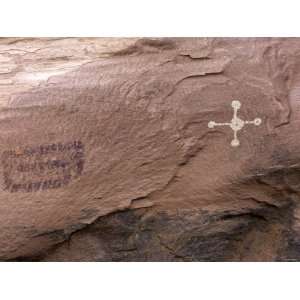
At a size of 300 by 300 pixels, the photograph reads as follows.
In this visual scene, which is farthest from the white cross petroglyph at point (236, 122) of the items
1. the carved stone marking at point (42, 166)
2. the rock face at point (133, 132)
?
the carved stone marking at point (42, 166)

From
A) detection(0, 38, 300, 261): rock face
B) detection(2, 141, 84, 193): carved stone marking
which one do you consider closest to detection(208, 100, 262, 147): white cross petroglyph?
detection(0, 38, 300, 261): rock face

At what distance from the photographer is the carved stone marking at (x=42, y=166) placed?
2264 millimetres

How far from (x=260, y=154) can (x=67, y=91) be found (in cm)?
66

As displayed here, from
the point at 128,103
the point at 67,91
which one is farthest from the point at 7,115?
the point at 128,103

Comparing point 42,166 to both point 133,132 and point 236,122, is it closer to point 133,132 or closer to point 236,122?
point 133,132

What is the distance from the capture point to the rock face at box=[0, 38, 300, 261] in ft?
7.43

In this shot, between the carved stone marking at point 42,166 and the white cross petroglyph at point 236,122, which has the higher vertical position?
the white cross petroglyph at point 236,122

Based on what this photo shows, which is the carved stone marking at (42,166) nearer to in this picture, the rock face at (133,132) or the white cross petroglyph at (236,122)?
the rock face at (133,132)

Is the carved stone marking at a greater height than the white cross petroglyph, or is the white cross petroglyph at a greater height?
the white cross petroglyph

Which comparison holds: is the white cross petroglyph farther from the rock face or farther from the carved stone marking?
the carved stone marking

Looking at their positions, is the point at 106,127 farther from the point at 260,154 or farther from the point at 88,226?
the point at 260,154

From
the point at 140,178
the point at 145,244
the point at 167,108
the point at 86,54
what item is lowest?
the point at 145,244

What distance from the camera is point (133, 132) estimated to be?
2.29 metres

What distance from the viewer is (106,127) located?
7.49ft
